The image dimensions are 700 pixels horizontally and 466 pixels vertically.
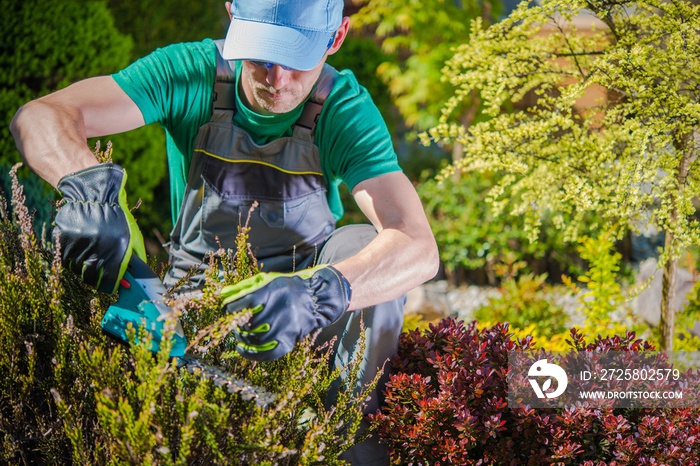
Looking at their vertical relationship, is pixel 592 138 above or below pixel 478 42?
below

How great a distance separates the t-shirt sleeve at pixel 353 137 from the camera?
2.48 m

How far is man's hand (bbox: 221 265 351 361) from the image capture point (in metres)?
1.70

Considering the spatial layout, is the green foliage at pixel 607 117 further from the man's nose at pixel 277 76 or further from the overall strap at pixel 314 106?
the man's nose at pixel 277 76

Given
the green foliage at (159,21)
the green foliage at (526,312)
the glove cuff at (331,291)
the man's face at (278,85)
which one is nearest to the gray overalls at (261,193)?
the man's face at (278,85)

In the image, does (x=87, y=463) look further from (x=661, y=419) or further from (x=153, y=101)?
(x=661, y=419)

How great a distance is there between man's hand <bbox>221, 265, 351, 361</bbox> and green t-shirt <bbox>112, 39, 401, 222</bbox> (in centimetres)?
72

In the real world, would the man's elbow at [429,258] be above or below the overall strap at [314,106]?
below

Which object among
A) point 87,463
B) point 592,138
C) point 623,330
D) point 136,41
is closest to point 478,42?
point 592,138

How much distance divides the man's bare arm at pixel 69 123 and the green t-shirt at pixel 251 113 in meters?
0.07

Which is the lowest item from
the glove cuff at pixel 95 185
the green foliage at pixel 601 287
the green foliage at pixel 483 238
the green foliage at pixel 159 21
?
the green foliage at pixel 483 238

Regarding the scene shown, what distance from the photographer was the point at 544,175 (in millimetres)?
3113

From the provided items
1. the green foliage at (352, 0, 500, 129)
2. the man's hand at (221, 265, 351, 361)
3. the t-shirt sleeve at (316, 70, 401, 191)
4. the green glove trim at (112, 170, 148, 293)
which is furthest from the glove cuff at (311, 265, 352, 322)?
the green foliage at (352, 0, 500, 129)

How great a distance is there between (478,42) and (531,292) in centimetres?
195

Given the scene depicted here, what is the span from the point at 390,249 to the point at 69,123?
111cm
